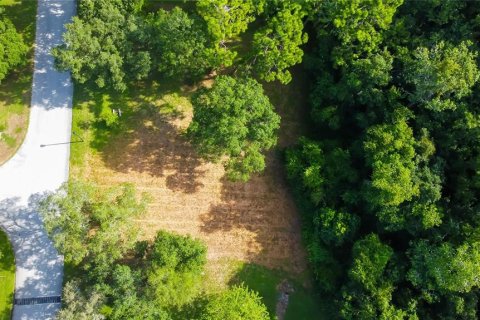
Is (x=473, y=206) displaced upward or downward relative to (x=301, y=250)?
upward

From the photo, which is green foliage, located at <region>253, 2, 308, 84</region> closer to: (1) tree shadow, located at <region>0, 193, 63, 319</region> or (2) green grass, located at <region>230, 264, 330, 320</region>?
(2) green grass, located at <region>230, 264, 330, 320</region>

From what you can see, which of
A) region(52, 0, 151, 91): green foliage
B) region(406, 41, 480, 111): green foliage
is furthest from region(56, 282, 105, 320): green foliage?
region(406, 41, 480, 111): green foliage

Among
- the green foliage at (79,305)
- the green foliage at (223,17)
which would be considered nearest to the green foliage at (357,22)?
the green foliage at (223,17)

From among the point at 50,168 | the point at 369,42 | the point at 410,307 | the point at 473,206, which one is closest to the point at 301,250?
the point at 410,307

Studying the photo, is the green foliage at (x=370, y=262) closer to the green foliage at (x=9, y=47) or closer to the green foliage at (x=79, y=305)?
the green foliage at (x=79, y=305)

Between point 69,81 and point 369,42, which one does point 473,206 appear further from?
point 69,81

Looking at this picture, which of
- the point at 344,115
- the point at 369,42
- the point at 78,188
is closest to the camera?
the point at 78,188
